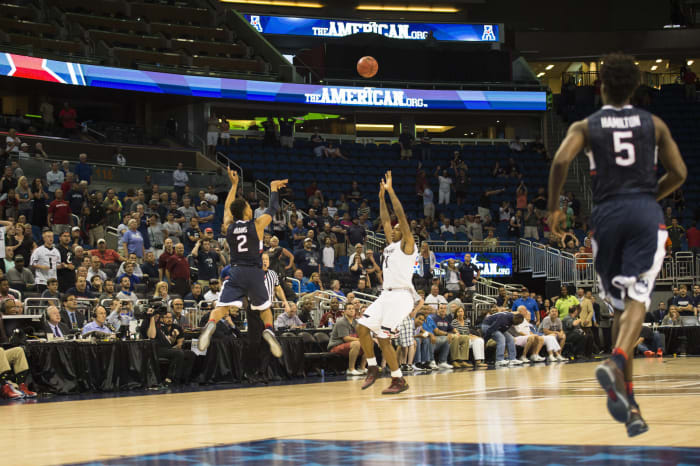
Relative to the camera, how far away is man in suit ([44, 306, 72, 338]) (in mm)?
13562

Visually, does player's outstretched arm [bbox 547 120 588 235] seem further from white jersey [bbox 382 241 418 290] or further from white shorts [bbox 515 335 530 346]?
white shorts [bbox 515 335 530 346]

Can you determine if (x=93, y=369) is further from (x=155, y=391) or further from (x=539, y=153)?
(x=539, y=153)

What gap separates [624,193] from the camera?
527 centimetres

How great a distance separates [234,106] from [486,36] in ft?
41.5

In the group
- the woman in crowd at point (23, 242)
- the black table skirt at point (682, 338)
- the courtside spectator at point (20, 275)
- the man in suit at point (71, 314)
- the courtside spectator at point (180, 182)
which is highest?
the courtside spectator at point (180, 182)

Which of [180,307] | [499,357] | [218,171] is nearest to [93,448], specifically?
[180,307]

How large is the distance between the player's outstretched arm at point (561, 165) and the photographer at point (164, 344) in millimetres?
9892

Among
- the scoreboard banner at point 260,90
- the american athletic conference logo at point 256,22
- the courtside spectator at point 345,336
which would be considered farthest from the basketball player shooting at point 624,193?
the american athletic conference logo at point 256,22

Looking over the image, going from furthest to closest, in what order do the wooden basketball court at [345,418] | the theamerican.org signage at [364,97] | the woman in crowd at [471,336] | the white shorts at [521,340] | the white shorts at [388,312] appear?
the theamerican.org signage at [364,97] → the white shorts at [521,340] → the woman in crowd at [471,336] → the white shorts at [388,312] → the wooden basketball court at [345,418]

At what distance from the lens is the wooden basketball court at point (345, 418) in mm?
6516

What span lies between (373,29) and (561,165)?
35218 mm

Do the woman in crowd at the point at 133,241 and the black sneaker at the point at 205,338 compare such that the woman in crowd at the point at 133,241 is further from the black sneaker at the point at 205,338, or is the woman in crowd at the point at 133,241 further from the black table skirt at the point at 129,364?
the black sneaker at the point at 205,338

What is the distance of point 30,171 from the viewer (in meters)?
23.5

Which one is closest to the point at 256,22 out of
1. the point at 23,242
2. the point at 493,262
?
the point at 493,262
